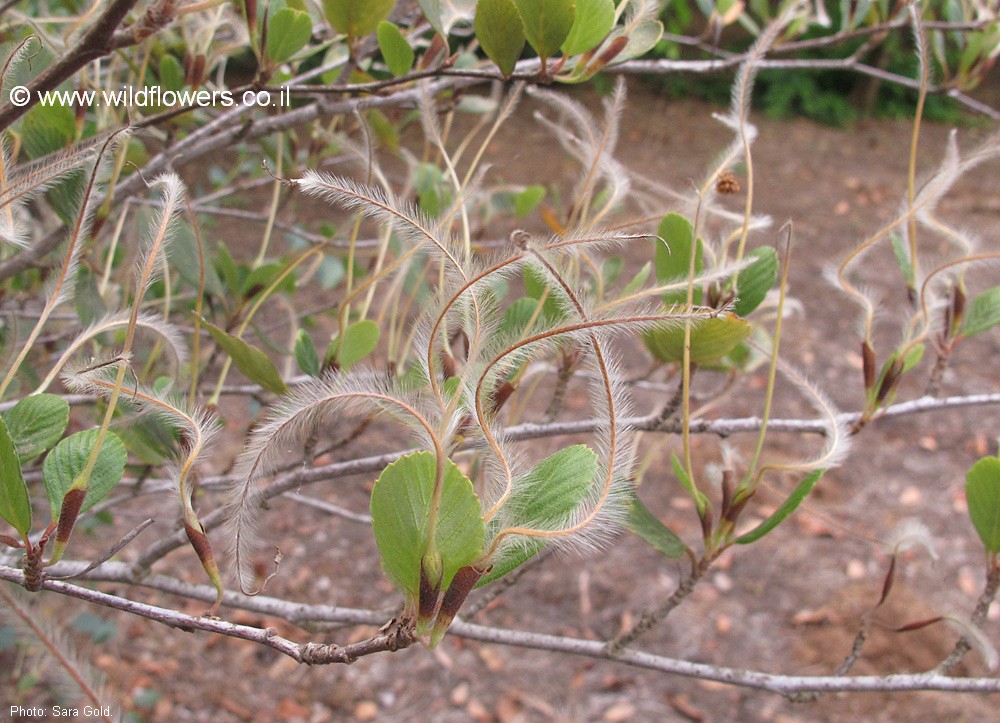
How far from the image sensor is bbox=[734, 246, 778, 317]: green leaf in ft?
2.61

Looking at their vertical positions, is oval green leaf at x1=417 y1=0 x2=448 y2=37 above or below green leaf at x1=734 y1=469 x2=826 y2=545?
above

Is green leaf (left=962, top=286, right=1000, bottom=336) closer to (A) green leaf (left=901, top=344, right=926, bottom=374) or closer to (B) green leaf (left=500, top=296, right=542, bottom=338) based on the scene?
(A) green leaf (left=901, top=344, right=926, bottom=374)

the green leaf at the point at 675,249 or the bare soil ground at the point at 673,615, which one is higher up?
the green leaf at the point at 675,249

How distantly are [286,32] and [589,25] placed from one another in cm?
33

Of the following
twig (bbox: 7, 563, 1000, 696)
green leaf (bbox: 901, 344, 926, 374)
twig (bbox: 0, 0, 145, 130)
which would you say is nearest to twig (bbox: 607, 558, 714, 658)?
twig (bbox: 7, 563, 1000, 696)

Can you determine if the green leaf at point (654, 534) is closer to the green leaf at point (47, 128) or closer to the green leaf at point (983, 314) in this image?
the green leaf at point (983, 314)

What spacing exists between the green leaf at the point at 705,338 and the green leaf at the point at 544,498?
0.17 m

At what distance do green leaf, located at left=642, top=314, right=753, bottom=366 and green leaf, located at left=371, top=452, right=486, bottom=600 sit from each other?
28 centimetres

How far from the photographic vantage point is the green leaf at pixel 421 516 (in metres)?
0.48

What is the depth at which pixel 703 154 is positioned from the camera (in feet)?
18.7

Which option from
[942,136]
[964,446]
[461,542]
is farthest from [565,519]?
[942,136]

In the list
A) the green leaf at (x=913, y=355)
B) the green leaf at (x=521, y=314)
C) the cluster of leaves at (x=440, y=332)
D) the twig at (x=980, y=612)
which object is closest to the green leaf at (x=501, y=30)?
the cluster of leaves at (x=440, y=332)

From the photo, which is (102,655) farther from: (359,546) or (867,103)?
(867,103)

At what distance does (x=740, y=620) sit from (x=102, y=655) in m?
1.93
